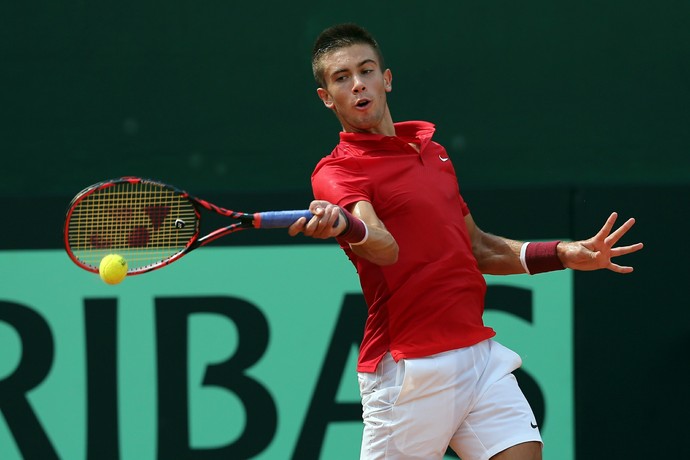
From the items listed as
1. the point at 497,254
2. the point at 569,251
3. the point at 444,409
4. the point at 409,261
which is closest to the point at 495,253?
the point at 497,254

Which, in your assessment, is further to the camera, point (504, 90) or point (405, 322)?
point (504, 90)

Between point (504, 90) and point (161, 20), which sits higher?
point (161, 20)

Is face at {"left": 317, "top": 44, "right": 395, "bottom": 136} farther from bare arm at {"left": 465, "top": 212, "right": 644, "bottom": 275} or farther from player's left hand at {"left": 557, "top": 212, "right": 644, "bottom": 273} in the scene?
player's left hand at {"left": 557, "top": 212, "right": 644, "bottom": 273}

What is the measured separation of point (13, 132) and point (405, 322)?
91.1 inches

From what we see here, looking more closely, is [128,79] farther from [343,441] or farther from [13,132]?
[343,441]

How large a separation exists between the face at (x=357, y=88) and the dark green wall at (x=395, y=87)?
139 centimetres

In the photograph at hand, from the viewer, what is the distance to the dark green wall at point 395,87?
16.4 ft

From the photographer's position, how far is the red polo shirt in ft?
11.2

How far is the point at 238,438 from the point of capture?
4910 mm

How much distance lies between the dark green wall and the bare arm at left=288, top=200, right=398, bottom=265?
5.64 feet

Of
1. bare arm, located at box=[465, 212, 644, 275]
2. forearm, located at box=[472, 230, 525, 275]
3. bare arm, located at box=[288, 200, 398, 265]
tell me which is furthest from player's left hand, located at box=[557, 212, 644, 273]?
bare arm, located at box=[288, 200, 398, 265]

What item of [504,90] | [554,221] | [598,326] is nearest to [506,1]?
[504,90]

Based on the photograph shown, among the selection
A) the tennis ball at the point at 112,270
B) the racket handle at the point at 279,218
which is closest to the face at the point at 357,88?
the racket handle at the point at 279,218

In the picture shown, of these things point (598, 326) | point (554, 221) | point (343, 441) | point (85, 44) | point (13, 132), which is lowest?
point (343, 441)
